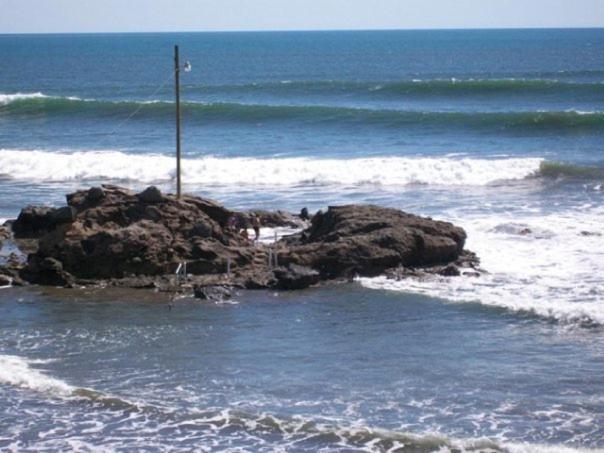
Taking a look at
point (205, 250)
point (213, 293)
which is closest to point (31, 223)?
point (205, 250)

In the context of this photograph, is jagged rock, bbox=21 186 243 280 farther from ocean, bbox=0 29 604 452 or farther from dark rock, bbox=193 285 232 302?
dark rock, bbox=193 285 232 302

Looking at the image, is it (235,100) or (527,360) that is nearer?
(527,360)

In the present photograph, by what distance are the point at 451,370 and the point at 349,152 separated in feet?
72.2

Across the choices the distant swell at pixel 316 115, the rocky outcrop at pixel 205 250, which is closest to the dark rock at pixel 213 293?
the rocky outcrop at pixel 205 250

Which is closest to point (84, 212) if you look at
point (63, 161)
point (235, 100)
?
point (63, 161)

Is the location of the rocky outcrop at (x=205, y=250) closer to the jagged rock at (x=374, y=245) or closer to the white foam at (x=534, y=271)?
the jagged rock at (x=374, y=245)

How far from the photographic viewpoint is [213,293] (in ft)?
57.7

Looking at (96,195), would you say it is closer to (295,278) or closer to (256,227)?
(256,227)

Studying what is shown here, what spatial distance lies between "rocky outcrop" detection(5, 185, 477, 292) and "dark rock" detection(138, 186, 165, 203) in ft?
0.07

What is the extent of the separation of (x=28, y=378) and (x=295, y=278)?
5412 mm

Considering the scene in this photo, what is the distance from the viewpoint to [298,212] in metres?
25.0

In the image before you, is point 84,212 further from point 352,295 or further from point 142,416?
point 142,416

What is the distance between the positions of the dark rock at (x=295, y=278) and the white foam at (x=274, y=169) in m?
12.1

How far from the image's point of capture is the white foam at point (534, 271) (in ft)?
55.2
